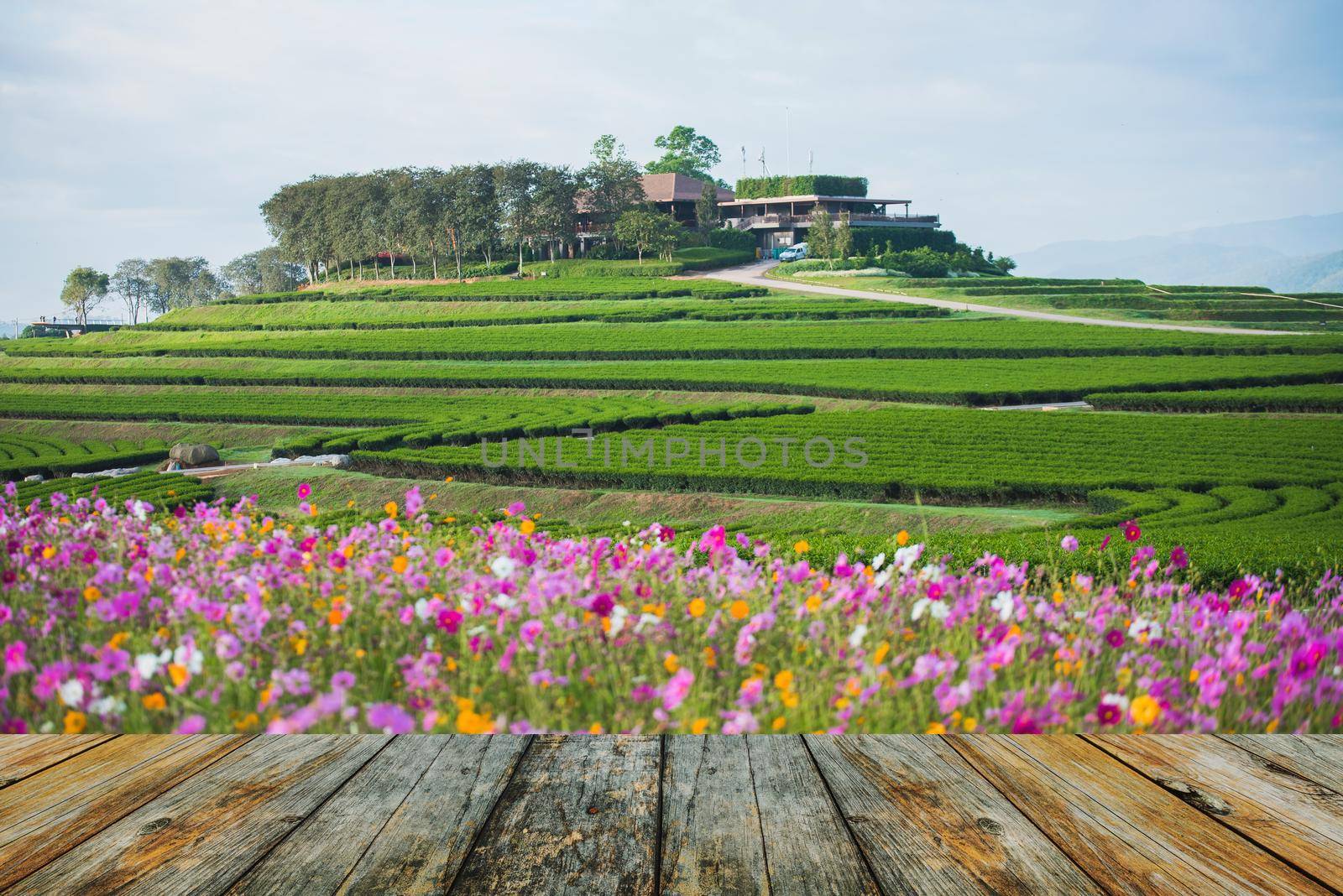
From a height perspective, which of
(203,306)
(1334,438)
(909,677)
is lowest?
(909,677)

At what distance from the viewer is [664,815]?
2773 millimetres

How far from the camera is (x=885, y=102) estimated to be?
6.11 m

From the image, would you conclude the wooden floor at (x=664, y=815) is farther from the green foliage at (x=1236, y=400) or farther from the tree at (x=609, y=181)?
the tree at (x=609, y=181)

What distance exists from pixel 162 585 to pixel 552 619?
1697 millimetres

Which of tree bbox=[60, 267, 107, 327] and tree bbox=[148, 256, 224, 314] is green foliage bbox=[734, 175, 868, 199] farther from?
tree bbox=[60, 267, 107, 327]

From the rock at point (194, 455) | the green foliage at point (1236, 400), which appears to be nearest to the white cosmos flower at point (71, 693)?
the rock at point (194, 455)

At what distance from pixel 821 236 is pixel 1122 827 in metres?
41.2

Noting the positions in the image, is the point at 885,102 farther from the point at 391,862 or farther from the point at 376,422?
the point at 391,862

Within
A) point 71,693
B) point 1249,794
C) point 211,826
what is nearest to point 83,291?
point 71,693

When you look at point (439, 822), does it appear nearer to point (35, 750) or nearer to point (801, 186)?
point (35, 750)

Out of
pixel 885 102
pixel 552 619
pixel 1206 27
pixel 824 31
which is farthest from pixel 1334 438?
pixel 552 619

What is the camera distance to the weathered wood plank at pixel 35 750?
11.0ft

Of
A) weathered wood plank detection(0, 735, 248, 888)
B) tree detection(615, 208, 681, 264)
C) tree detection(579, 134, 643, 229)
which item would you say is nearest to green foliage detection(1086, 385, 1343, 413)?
tree detection(579, 134, 643, 229)

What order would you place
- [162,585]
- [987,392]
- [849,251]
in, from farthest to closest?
[849,251] < [987,392] < [162,585]
